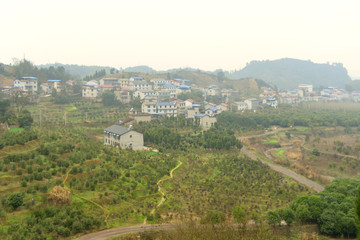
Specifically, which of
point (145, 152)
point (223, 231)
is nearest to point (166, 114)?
point (145, 152)

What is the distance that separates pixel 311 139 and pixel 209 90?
112 ft

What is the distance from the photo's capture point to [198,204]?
2323 cm

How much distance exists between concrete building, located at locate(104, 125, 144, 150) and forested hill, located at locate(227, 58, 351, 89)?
138763 millimetres

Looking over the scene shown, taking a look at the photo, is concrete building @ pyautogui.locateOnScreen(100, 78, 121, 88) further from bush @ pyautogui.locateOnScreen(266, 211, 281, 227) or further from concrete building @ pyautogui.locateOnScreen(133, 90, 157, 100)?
bush @ pyautogui.locateOnScreen(266, 211, 281, 227)

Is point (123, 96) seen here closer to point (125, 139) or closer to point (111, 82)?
point (111, 82)

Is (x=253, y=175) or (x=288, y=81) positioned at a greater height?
(x=288, y=81)

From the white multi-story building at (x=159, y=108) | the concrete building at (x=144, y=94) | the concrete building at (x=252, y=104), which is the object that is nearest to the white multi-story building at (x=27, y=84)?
the concrete building at (x=144, y=94)

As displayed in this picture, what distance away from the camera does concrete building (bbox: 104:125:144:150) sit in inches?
1420

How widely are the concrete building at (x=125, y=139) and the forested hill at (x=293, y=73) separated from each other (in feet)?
455

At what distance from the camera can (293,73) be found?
589ft

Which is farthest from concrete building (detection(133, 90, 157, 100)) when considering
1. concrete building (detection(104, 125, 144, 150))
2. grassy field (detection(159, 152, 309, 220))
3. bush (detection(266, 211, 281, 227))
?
bush (detection(266, 211, 281, 227))

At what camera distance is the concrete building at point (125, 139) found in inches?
1420

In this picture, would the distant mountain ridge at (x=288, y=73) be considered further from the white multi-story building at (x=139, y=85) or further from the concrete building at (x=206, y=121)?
the concrete building at (x=206, y=121)

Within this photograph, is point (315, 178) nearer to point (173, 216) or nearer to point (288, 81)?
point (173, 216)
